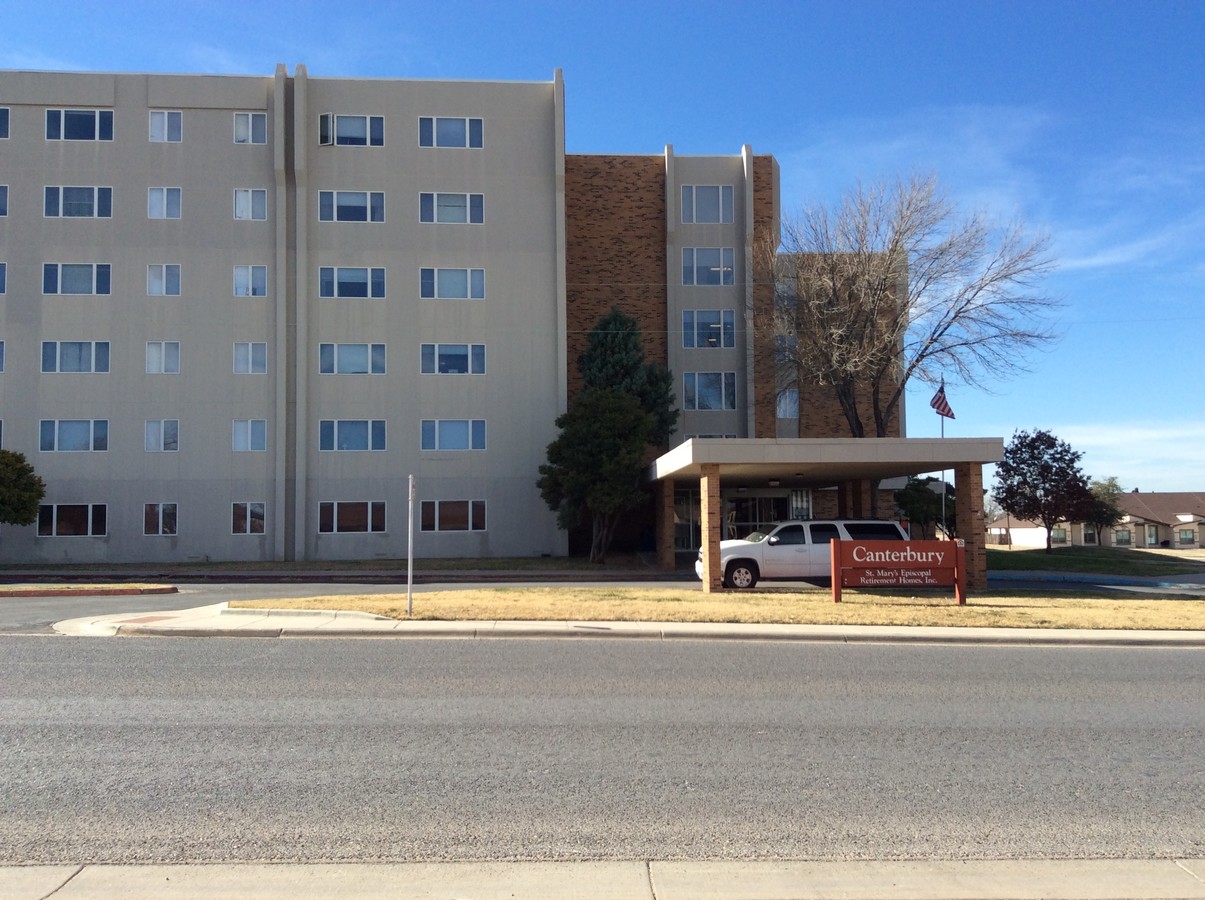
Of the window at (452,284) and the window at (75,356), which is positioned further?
the window at (452,284)

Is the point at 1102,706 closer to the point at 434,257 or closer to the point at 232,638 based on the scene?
the point at 232,638

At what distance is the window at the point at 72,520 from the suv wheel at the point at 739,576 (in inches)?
962

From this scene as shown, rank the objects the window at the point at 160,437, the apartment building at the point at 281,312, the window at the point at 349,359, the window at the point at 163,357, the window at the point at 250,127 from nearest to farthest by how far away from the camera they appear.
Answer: the apartment building at the point at 281,312, the window at the point at 160,437, the window at the point at 163,357, the window at the point at 250,127, the window at the point at 349,359

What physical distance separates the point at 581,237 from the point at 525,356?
6.40m

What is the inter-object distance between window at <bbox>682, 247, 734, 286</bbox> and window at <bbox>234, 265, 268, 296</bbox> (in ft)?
53.6

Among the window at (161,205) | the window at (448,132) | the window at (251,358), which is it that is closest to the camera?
the window at (161,205)

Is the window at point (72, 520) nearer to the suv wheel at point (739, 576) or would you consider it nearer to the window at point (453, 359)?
the window at point (453, 359)

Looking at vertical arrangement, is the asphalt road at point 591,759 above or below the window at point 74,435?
below

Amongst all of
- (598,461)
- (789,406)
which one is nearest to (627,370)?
(598,461)

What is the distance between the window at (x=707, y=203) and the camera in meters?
41.3

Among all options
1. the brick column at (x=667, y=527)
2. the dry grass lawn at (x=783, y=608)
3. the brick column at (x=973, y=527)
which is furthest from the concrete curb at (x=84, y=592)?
the brick column at (x=973, y=527)

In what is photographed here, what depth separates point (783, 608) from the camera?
57.1 ft

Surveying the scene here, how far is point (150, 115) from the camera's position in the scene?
3684 centimetres

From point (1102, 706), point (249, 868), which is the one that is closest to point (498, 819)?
point (249, 868)
